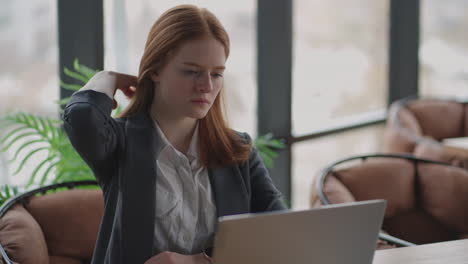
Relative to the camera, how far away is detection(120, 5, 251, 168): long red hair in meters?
1.66

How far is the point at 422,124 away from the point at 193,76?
3.06 meters

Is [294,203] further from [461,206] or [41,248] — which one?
[41,248]

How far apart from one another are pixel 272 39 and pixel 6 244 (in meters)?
2.16

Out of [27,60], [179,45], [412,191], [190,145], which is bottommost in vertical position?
[412,191]

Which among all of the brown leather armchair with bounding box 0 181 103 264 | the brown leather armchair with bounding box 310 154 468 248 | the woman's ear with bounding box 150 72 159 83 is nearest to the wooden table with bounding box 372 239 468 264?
the woman's ear with bounding box 150 72 159 83

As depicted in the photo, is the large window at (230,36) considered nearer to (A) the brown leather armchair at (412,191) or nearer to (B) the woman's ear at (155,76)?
(A) the brown leather armchair at (412,191)

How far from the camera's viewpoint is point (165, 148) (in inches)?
68.6

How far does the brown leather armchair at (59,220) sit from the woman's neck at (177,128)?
623 millimetres

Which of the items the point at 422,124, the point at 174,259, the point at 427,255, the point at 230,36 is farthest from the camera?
the point at 422,124

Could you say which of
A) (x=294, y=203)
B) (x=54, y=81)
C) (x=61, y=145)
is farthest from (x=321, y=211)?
(x=294, y=203)

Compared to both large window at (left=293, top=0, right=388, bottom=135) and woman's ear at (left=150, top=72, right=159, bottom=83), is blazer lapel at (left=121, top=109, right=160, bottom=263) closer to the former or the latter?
woman's ear at (left=150, top=72, right=159, bottom=83)

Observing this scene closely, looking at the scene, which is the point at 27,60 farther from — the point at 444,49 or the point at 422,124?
the point at 444,49

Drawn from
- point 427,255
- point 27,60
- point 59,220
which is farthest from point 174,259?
point 27,60

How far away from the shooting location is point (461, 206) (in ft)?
9.14
